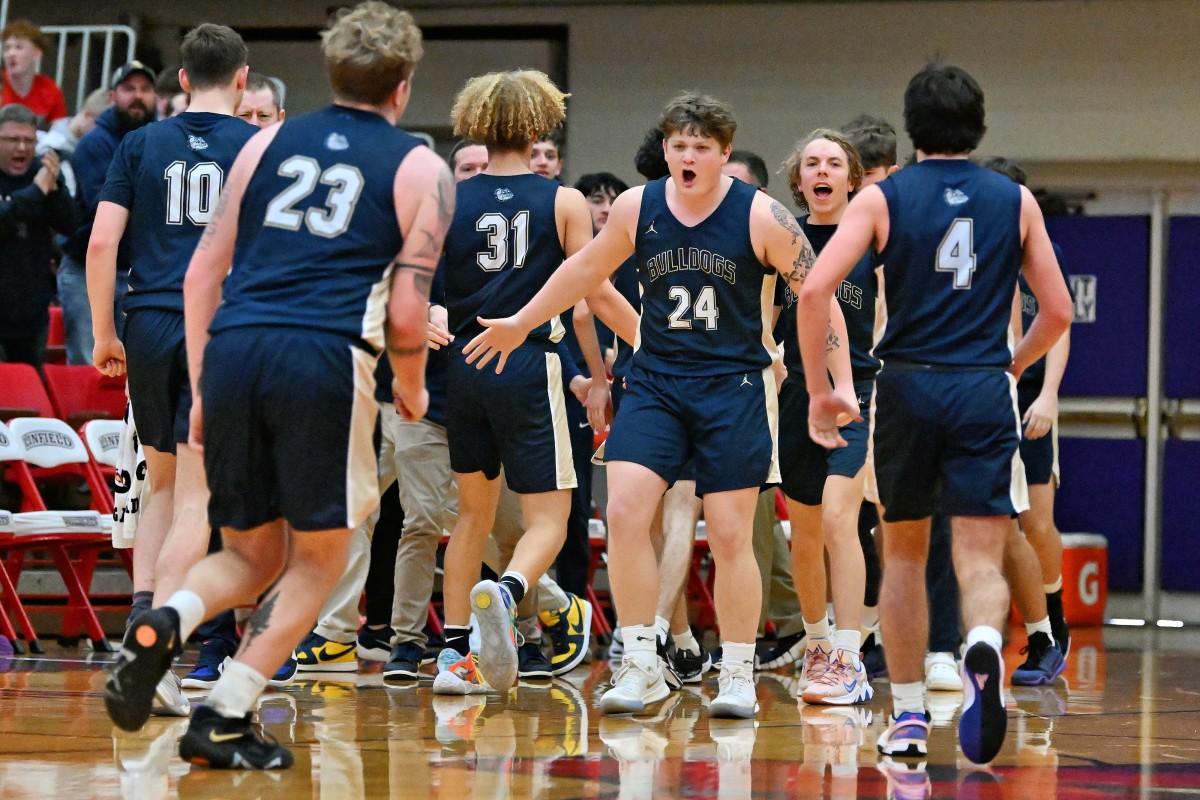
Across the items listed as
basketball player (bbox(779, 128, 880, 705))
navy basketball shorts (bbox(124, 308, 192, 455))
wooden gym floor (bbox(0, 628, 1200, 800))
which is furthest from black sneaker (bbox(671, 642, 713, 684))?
navy basketball shorts (bbox(124, 308, 192, 455))

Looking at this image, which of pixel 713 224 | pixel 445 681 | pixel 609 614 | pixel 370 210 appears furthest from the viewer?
pixel 609 614

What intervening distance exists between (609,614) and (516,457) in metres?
3.32

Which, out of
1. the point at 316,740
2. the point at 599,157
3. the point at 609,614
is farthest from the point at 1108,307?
the point at 316,740

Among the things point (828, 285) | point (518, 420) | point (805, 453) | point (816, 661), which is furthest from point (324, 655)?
point (828, 285)

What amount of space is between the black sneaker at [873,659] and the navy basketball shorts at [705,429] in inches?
74.0

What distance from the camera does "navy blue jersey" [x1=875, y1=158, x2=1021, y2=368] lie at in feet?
14.3

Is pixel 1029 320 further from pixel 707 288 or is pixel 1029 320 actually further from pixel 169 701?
pixel 169 701

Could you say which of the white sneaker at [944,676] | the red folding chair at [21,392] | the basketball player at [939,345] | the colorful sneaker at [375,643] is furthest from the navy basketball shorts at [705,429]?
the red folding chair at [21,392]

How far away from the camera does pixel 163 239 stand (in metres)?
5.18

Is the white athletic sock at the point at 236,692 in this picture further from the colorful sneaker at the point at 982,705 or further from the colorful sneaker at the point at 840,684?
the colorful sneaker at the point at 840,684

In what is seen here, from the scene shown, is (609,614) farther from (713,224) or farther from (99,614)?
(713,224)

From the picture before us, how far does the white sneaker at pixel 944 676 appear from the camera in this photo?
20.8 ft

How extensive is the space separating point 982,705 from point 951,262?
48.0 inches

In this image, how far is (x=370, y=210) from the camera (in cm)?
404
